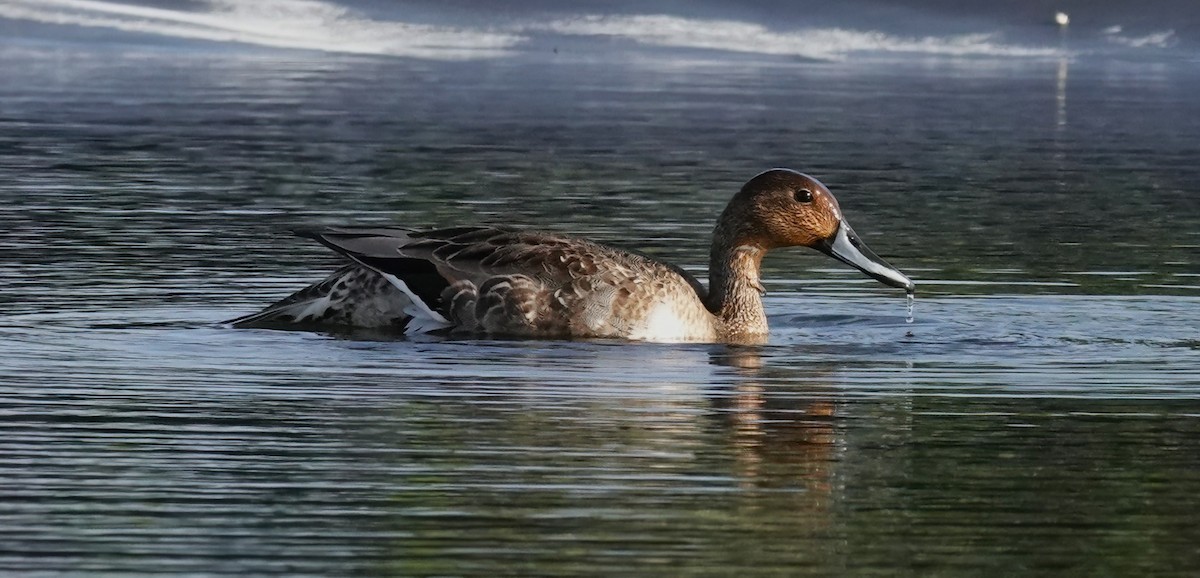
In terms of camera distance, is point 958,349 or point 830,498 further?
point 958,349

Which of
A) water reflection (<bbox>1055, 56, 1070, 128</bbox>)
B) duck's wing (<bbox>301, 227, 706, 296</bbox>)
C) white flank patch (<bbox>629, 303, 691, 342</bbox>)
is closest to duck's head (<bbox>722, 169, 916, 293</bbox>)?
duck's wing (<bbox>301, 227, 706, 296</bbox>)

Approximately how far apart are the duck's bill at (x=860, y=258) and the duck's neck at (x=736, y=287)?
35 centimetres

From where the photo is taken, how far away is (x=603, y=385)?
10164 millimetres

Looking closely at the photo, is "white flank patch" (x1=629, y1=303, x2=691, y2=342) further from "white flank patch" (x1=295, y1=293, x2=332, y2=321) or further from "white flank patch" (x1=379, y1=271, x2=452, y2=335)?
"white flank patch" (x1=295, y1=293, x2=332, y2=321)

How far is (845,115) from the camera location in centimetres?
2830

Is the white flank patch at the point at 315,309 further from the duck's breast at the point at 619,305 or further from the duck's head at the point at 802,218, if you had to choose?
the duck's head at the point at 802,218

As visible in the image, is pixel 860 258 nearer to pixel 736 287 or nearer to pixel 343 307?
pixel 736 287

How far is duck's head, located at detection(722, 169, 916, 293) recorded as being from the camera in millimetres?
12398

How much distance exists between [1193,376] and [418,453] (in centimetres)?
376

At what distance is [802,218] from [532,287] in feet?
4.94

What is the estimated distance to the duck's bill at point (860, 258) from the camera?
12359mm

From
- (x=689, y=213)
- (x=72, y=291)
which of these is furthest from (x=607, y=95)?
(x=72, y=291)

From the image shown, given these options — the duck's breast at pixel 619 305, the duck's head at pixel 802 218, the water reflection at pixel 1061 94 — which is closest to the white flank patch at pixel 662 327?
the duck's breast at pixel 619 305

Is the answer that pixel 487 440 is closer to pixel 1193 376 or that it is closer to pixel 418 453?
pixel 418 453
